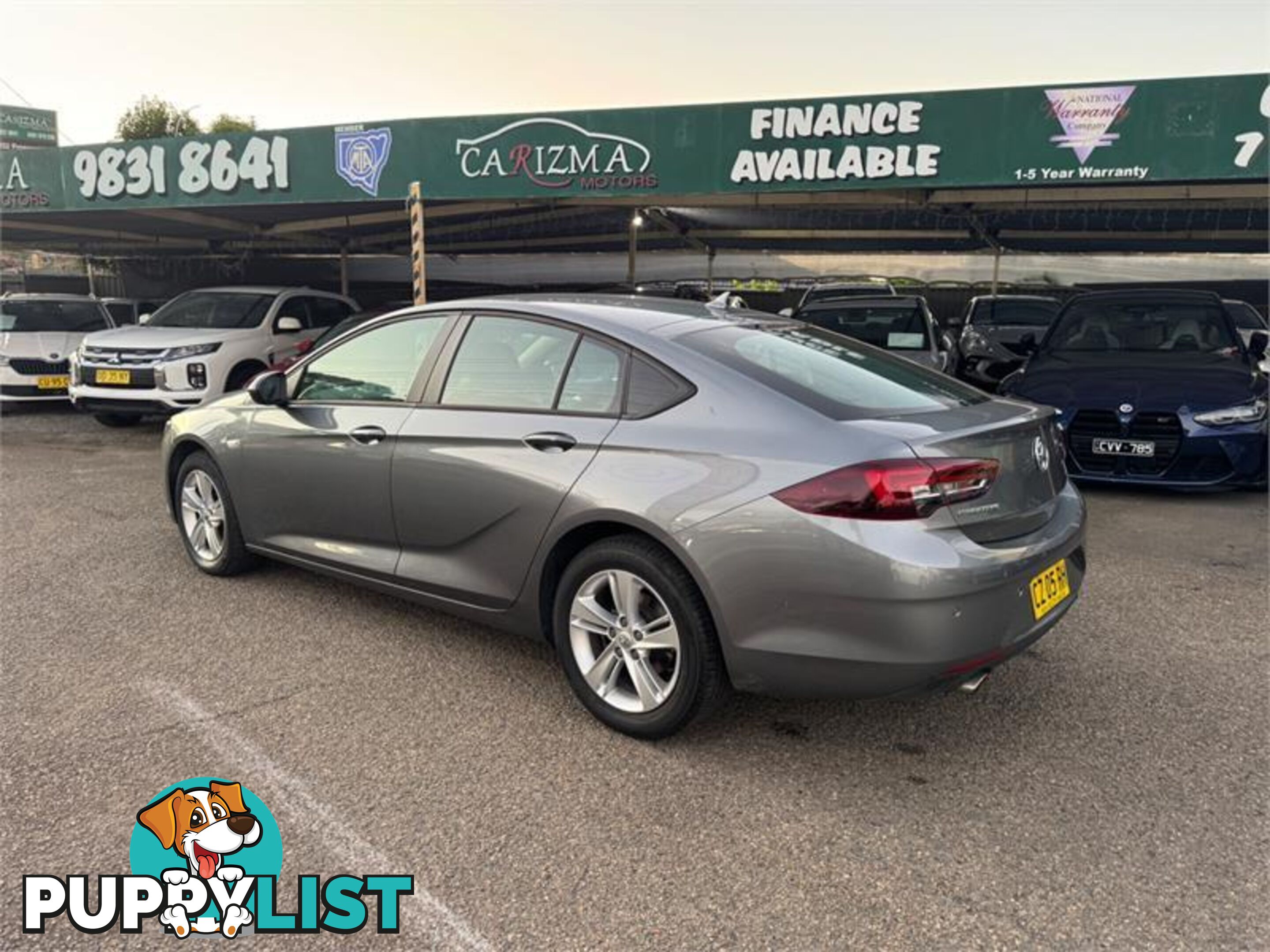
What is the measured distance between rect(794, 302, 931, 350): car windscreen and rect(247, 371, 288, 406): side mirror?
6.05 metres

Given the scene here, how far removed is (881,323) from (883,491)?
7422mm

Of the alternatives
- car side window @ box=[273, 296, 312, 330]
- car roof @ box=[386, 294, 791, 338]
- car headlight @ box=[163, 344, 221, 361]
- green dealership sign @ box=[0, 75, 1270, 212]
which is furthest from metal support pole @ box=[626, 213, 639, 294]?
car roof @ box=[386, 294, 791, 338]

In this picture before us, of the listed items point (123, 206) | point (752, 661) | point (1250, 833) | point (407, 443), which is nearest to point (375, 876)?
point (752, 661)

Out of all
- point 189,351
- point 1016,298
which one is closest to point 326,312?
point 189,351

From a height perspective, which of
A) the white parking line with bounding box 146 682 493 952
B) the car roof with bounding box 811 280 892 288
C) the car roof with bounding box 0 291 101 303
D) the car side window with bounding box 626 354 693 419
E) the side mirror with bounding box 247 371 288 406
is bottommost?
the white parking line with bounding box 146 682 493 952

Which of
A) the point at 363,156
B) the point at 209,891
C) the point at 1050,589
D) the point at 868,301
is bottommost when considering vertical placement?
the point at 209,891

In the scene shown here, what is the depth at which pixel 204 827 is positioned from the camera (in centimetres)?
247

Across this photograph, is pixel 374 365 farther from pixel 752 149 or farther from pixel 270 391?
pixel 752 149

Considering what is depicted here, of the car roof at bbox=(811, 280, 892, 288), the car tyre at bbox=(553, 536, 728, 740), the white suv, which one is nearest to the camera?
the car tyre at bbox=(553, 536, 728, 740)

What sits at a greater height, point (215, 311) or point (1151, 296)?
point (1151, 296)

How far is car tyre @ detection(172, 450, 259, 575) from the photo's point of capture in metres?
4.41

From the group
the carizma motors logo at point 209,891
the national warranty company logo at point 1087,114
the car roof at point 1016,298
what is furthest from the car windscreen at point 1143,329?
the carizma motors logo at point 209,891

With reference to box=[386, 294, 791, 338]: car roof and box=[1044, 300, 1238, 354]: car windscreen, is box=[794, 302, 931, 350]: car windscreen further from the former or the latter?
box=[386, 294, 791, 338]: car roof

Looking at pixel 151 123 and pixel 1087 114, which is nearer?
pixel 1087 114
